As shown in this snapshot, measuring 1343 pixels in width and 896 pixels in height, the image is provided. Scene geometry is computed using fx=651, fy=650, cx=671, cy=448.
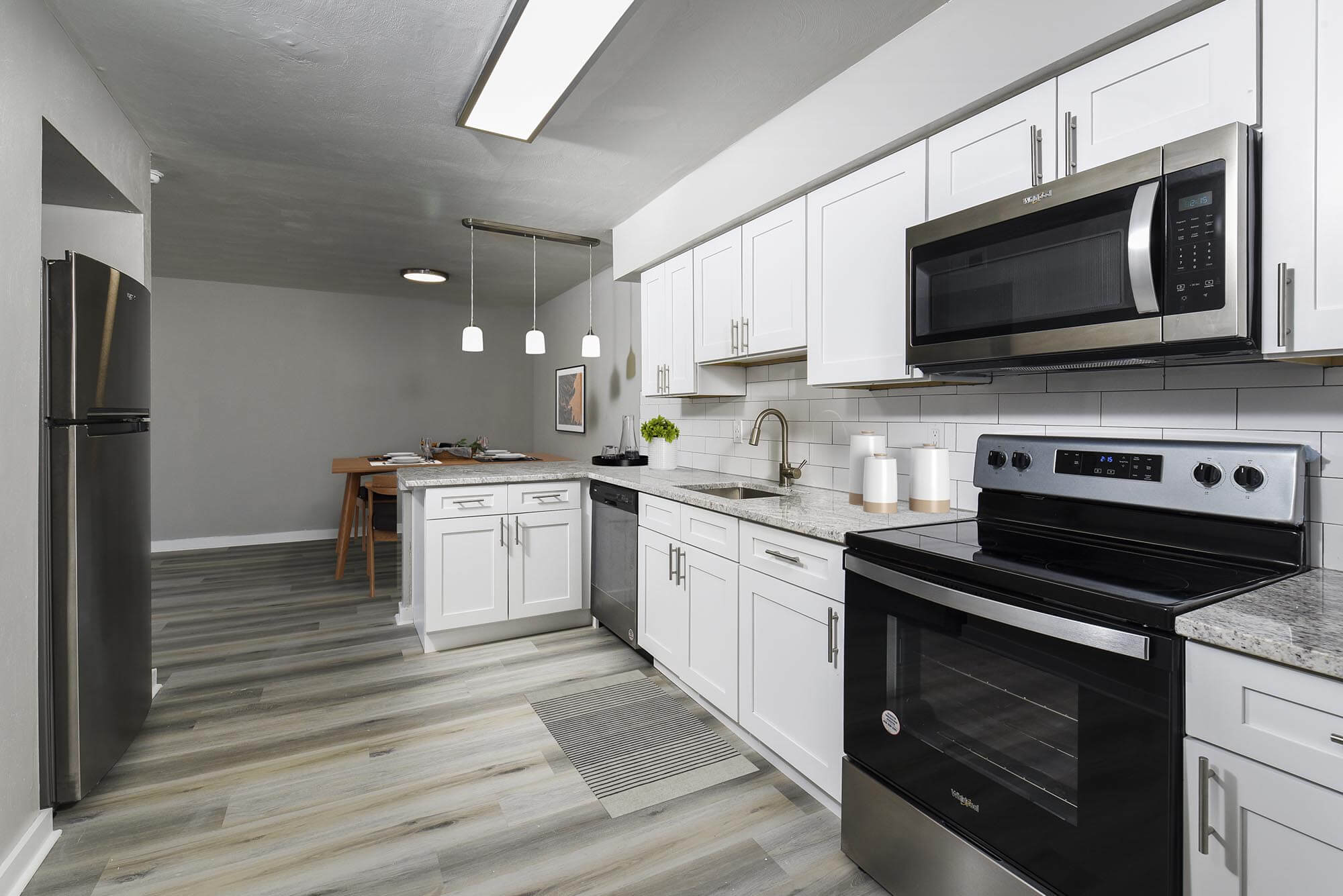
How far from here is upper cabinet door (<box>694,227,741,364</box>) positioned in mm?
2947

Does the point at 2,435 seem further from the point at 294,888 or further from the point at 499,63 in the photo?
the point at 499,63

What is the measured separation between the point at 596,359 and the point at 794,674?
3.91 meters

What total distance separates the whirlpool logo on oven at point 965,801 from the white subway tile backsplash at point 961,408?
1.14 metres

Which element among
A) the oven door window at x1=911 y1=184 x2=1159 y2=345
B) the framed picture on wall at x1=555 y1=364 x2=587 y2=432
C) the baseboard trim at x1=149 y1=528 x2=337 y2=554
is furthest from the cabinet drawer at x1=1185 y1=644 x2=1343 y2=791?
the baseboard trim at x1=149 y1=528 x2=337 y2=554

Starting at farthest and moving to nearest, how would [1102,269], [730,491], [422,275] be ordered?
1. [422,275]
2. [730,491]
3. [1102,269]

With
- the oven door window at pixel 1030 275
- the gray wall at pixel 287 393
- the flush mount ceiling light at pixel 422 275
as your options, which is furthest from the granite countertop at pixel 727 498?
the gray wall at pixel 287 393

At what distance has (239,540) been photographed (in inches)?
237

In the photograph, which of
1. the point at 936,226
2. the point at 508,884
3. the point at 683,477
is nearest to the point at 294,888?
the point at 508,884

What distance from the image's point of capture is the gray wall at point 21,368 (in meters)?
1.69

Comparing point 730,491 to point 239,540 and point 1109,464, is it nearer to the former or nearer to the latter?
point 1109,464

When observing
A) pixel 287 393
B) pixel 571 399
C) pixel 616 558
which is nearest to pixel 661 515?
pixel 616 558

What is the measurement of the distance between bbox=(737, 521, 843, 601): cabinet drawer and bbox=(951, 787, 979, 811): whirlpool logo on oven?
549 millimetres

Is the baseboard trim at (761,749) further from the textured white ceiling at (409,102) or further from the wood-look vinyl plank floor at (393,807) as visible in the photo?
the textured white ceiling at (409,102)

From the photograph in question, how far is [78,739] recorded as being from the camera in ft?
6.58
